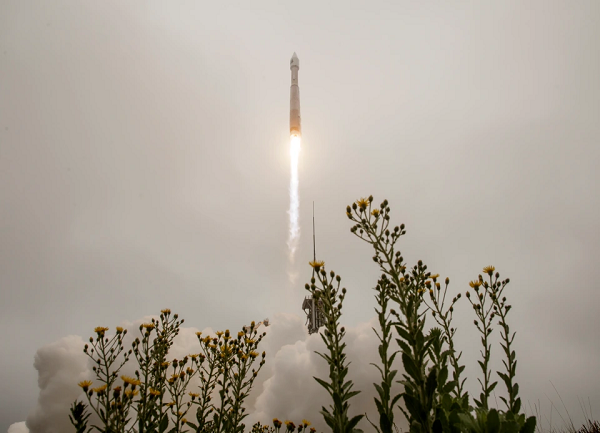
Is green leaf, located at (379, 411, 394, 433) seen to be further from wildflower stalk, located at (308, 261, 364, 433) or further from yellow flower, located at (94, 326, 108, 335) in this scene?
yellow flower, located at (94, 326, 108, 335)

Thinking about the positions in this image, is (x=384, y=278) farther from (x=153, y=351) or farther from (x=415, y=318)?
(x=153, y=351)

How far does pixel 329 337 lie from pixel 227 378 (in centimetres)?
424

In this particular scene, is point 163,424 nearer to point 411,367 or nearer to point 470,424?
point 411,367

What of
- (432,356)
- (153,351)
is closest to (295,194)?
(153,351)

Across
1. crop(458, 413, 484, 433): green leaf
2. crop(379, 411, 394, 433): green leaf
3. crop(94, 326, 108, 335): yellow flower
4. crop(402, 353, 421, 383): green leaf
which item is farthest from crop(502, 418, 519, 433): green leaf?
crop(94, 326, 108, 335): yellow flower

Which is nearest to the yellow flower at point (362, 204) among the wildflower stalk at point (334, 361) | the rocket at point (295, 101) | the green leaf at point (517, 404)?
the wildflower stalk at point (334, 361)

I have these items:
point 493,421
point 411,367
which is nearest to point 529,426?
point 493,421

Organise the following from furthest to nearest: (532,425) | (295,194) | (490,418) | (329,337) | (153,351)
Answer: (295,194) < (153,351) < (329,337) < (532,425) < (490,418)

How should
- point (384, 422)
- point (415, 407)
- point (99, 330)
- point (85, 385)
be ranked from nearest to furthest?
point (415, 407)
point (384, 422)
point (85, 385)
point (99, 330)

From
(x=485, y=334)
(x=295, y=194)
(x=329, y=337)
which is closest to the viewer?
(x=329, y=337)

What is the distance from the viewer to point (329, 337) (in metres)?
4.60

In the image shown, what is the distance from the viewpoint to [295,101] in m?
50.2

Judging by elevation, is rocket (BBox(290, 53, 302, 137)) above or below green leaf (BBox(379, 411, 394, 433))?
above

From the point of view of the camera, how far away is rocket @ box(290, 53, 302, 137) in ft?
153
